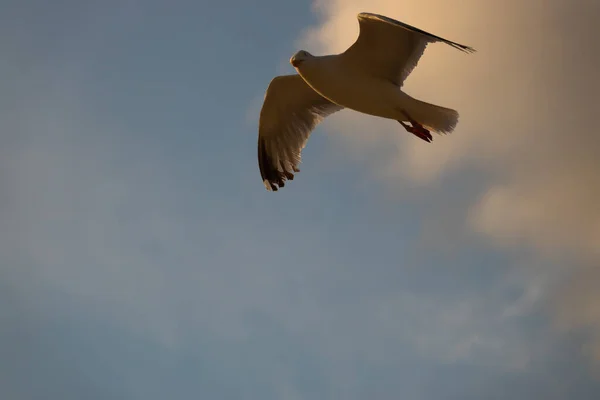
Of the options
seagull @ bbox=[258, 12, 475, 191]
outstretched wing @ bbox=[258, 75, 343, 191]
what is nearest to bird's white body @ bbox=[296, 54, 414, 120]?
seagull @ bbox=[258, 12, 475, 191]

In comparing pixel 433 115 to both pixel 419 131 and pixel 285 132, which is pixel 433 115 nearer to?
pixel 419 131

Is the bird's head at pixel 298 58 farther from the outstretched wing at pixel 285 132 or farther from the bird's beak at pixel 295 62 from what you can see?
the outstretched wing at pixel 285 132

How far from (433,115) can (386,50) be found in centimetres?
91

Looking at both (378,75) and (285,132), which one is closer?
(378,75)

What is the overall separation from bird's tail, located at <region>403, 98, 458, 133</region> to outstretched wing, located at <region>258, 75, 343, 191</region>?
5.62 feet

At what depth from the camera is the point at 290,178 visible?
10.6 meters

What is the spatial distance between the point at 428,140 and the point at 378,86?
847mm

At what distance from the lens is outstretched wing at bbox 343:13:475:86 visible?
876 centimetres

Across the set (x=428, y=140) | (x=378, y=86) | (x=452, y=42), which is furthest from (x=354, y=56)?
(x=452, y=42)

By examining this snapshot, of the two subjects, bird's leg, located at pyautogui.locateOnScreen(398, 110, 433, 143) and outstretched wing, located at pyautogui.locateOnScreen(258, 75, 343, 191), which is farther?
outstretched wing, located at pyautogui.locateOnScreen(258, 75, 343, 191)

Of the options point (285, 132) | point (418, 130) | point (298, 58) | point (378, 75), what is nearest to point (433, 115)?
point (418, 130)

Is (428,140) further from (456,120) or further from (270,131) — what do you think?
(270,131)

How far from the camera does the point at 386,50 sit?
9.08 m

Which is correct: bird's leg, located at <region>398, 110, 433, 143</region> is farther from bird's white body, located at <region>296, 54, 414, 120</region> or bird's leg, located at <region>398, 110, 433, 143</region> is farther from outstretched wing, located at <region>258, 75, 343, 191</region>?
outstretched wing, located at <region>258, 75, 343, 191</region>
